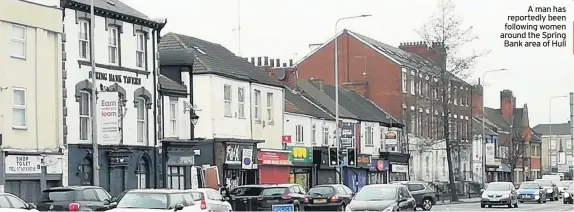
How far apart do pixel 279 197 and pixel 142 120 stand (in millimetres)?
8652

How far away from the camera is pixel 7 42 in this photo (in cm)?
3659

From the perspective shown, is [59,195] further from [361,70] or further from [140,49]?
[361,70]

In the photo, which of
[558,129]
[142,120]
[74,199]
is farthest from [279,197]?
[558,129]

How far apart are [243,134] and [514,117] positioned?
233 ft

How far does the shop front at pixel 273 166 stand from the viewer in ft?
180

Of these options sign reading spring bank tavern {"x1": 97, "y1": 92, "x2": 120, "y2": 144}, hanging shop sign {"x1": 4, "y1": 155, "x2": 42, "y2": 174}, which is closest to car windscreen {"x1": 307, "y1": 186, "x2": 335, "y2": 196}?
Answer: sign reading spring bank tavern {"x1": 97, "y1": 92, "x2": 120, "y2": 144}

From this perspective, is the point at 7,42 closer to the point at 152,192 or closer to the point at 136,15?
the point at 136,15

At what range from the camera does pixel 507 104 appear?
12256 centimetres

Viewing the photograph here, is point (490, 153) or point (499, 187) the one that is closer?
point (499, 187)

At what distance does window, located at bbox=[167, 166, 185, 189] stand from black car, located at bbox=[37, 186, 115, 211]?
15733 millimetres

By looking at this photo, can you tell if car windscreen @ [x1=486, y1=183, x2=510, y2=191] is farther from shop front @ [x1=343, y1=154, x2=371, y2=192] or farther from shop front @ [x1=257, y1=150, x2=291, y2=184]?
shop front @ [x1=343, y1=154, x2=371, y2=192]

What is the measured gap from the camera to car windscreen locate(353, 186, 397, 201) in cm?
3281

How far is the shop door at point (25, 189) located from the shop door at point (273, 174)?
62.1ft

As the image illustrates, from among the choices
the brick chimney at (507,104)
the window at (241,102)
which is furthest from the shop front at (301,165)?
the brick chimney at (507,104)
